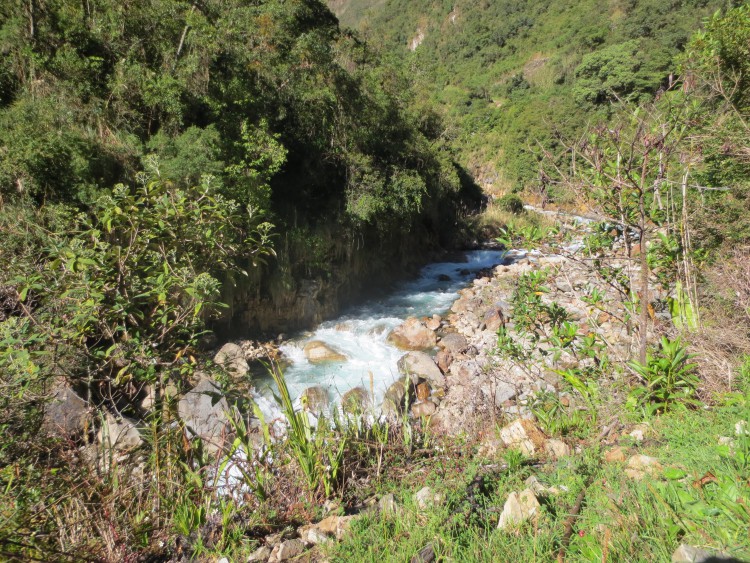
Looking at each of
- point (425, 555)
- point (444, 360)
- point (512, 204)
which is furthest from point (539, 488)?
point (512, 204)

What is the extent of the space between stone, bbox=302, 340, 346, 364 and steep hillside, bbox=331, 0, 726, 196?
8323 millimetres

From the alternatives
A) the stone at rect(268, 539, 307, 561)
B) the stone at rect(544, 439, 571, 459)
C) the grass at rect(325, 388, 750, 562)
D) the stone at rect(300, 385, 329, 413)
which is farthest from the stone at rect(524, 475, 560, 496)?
the stone at rect(300, 385, 329, 413)

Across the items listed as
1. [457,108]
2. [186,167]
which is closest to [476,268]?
[186,167]

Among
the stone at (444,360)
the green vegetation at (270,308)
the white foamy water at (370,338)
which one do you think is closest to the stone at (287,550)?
the green vegetation at (270,308)

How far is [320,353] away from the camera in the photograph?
7863 mm

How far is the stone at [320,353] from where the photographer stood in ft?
25.4

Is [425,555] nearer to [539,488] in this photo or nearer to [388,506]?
[388,506]

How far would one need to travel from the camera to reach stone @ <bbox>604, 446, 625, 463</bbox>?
2203 millimetres

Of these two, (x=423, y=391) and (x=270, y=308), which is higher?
(x=270, y=308)

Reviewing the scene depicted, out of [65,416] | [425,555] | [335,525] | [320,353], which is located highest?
[65,416]

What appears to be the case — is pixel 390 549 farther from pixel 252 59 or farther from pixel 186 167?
pixel 252 59

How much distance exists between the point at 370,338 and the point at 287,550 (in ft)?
22.2

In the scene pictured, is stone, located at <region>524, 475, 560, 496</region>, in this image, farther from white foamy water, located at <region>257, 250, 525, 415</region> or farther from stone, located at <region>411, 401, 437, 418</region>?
stone, located at <region>411, 401, 437, 418</region>

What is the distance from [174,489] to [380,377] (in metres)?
5.14
